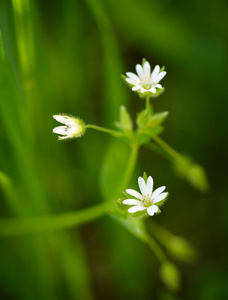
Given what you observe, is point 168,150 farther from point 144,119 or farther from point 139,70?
point 139,70

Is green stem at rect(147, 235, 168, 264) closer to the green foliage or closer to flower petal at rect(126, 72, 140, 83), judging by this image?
the green foliage

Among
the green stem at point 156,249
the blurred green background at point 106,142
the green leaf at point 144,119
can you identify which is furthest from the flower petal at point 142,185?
the green stem at point 156,249

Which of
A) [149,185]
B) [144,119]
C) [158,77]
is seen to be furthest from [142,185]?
[158,77]

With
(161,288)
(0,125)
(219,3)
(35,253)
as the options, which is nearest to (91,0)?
(0,125)

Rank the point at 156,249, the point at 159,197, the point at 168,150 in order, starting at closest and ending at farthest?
1. the point at 159,197
2. the point at 168,150
3. the point at 156,249

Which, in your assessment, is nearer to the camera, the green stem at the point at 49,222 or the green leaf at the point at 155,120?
the green leaf at the point at 155,120

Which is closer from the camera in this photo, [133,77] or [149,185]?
[149,185]

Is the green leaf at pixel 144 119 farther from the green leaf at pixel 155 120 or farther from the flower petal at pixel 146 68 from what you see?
the flower petal at pixel 146 68

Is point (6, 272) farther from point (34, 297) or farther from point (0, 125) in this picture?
point (0, 125)
